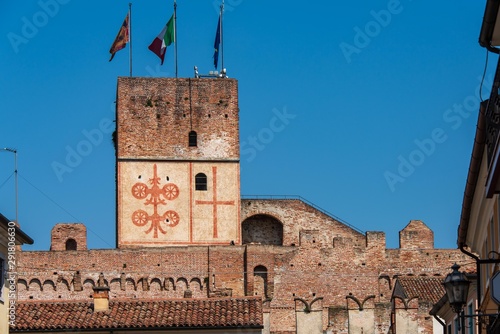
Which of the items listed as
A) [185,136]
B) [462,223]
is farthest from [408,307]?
[462,223]

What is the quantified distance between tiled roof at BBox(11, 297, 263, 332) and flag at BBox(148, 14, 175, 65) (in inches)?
908

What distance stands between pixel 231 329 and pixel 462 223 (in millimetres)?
13136

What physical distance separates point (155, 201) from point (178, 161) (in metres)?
1.97

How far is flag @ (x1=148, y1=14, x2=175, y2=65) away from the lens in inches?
2276

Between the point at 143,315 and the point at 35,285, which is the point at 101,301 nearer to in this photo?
the point at 143,315

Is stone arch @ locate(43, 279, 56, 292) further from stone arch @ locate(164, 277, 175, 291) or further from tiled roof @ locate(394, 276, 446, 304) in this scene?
tiled roof @ locate(394, 276, 446, 304)

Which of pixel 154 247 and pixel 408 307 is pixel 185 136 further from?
pixel 408 307

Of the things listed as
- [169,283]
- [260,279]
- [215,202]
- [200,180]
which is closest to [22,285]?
[169,283]

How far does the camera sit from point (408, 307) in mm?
45344

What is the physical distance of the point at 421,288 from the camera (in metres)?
52.7

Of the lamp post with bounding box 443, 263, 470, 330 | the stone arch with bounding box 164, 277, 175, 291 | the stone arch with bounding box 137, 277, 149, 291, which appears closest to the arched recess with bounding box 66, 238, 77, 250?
the stone arch with bounding box 137, 277, 149, 291

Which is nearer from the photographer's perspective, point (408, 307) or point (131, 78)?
point (408, 307)

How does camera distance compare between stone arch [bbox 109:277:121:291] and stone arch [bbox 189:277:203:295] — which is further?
stone arch [bbox 189:277:203:295]

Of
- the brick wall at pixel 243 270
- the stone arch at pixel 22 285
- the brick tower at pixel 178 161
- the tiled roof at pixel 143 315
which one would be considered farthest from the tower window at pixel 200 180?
the tiled roof at pixel 143 315
